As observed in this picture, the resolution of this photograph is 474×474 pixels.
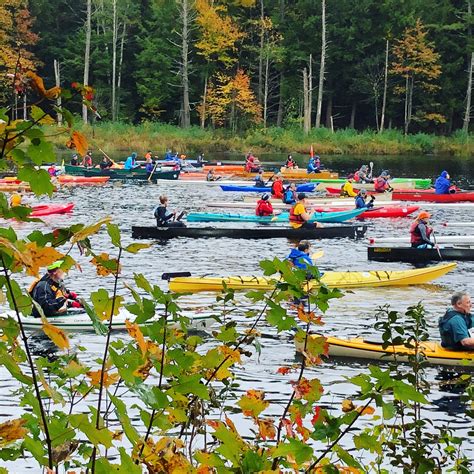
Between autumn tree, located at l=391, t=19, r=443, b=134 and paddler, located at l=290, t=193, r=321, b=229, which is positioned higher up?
autumn tree, located at l=391, t=19, r=443, b=134

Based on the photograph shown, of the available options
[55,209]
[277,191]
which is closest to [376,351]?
A: [55,209]

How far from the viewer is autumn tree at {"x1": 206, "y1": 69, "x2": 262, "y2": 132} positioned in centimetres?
6700

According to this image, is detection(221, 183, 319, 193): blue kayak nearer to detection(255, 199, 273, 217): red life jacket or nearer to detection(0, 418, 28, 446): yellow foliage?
detection(255, 199, 273, 217): red life jacket

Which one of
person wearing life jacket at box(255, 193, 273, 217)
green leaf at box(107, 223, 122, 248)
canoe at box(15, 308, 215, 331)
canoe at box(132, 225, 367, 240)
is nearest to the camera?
green leaf at box(107, 223, 122, 248)

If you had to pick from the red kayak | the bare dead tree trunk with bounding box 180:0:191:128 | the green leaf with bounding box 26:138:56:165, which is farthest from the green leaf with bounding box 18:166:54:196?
the bare dead tree trunk with bounding box 180:0:191:128

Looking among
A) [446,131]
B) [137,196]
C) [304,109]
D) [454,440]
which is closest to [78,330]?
[454,440]

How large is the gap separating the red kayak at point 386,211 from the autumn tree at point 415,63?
3457 centimetres

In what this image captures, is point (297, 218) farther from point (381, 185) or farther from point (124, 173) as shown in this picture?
point (124, 173)

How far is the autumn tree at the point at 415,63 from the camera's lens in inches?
2554

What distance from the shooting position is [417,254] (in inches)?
849

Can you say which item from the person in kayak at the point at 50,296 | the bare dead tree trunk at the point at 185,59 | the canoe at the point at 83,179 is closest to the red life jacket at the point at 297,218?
the person in kayak at the point at 50,296

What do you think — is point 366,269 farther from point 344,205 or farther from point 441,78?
point 441,78

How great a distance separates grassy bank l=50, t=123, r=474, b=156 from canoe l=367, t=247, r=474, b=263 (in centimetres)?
3783

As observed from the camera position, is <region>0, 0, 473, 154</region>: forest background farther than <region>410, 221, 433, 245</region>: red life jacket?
Yes
